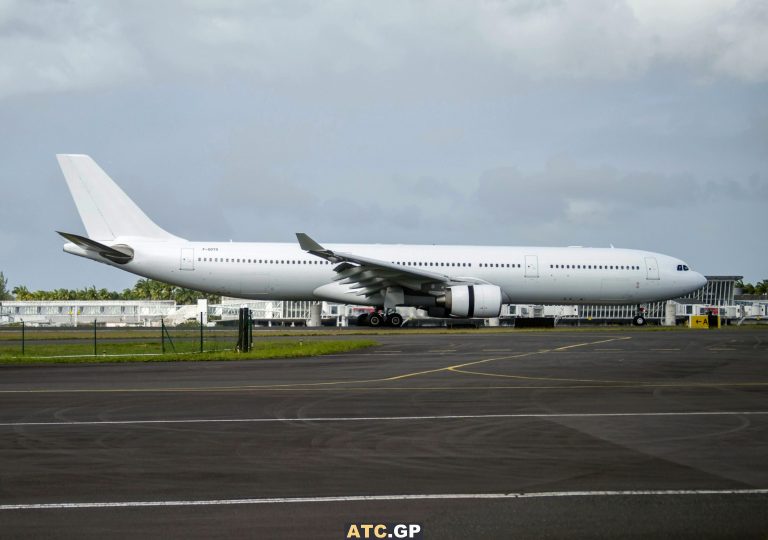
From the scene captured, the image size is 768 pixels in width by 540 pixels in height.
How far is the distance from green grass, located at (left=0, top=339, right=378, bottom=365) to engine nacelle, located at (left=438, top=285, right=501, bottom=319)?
10164 mm

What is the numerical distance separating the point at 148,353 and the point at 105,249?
1497 centimetres

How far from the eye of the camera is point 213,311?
275 feet

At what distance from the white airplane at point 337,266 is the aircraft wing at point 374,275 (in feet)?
0.17

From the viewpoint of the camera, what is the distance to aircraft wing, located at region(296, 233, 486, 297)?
3988cm

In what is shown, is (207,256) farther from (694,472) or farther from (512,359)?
(694,472)

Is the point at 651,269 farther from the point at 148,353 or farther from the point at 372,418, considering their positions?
the point at 372,418

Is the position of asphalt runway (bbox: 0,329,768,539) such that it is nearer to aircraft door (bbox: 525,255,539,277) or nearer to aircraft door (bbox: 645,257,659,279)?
aircraft door (bbox: 525,255,539,277)

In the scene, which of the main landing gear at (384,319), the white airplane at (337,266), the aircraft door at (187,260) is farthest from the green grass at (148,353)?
the main landing gear at (384,319)

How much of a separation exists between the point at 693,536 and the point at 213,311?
80.1m

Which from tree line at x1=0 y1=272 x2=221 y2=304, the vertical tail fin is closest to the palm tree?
tree line at x1=0 y1=272 x2=221 y2=304

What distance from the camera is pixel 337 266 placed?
41.5 metres

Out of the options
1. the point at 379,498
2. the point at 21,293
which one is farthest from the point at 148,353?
the point at 21,293

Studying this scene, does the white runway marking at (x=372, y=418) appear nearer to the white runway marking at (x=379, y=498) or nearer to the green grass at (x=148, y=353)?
the white runway marking at (x=379, y=498)

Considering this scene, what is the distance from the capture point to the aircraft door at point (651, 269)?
46.9 m
